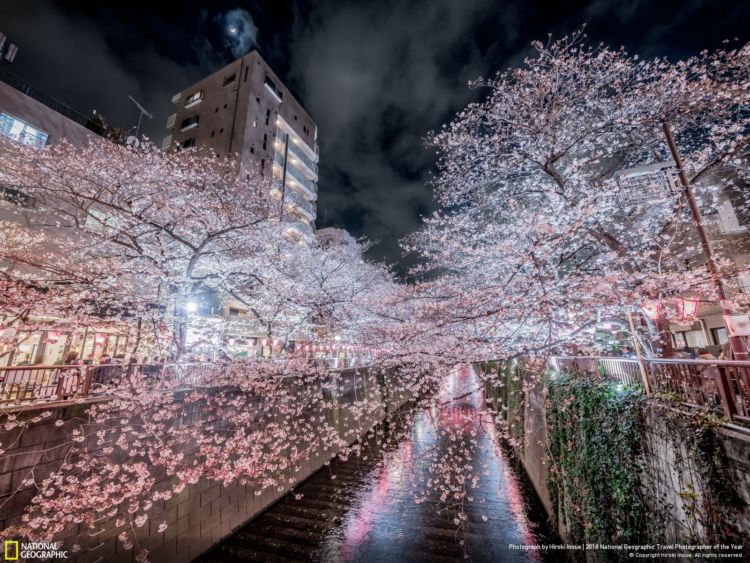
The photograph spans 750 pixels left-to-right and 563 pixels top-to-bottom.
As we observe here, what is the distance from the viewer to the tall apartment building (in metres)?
32.0

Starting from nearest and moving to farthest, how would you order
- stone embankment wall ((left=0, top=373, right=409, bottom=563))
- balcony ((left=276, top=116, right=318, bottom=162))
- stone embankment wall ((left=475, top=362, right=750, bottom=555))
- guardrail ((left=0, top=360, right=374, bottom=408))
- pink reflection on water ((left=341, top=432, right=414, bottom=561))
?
stone embankment wall ((left=475, top=362, right=750, bottom=555)) → stone embankment wall ((left=0, top=373, right=409, bottom=563)) → guardrail ((left=0, top=360, right=374, bottom=408)) → pink reflection on water ((left=341, top=432, right=414, bottom=561)) → balcony ((left=276, top=116, right=318, bottom=162))

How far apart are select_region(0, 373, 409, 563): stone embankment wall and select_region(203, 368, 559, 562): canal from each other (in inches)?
26.1

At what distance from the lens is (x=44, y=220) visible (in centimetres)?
1564

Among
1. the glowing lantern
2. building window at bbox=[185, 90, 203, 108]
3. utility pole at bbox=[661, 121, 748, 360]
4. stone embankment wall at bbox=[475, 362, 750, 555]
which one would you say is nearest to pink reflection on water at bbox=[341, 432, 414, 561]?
stone embankment wall at bbox=[475, 362, 750, 555]

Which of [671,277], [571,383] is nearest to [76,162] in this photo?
[571,383]

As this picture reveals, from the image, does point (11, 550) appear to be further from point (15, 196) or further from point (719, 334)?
point (719, 334)

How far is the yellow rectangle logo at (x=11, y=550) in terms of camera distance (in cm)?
562

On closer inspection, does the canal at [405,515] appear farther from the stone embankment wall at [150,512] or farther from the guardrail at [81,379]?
the guardrail at [81,379]

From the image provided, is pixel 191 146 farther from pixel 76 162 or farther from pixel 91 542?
pixel 91 542

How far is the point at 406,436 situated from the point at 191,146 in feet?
117

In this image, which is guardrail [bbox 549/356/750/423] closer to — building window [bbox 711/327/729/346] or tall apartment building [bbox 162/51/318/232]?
building window [bbox 711/327/729/346]

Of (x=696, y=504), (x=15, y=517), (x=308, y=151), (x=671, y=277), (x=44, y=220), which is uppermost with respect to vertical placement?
(x=308, y=151)

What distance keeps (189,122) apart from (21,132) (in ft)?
73.8

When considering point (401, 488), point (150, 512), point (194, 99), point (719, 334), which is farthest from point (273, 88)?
point (719, 334)
